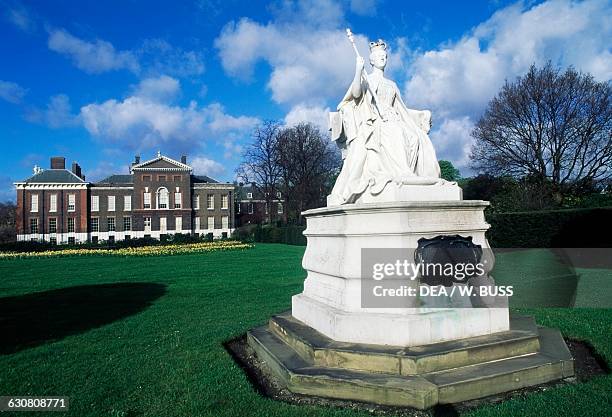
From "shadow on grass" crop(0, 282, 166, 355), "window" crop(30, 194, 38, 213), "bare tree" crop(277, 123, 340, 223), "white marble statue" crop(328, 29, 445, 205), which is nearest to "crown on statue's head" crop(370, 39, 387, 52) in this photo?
"white marble statue" crop(328, 29, 445, 205)

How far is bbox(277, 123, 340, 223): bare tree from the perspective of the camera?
43844mm

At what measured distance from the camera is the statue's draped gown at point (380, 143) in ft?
15.9

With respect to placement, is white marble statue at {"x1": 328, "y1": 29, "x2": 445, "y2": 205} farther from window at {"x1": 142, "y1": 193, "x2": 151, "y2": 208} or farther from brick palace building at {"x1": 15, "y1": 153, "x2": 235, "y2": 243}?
window at {"x1": 142, "y1": 193, "x2": 151, "y2": 208}

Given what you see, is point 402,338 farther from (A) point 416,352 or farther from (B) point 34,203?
(B) point 34,203

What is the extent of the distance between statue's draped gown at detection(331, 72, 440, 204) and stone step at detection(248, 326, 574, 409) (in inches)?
78.2

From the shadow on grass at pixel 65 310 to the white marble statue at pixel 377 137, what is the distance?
4.93 m

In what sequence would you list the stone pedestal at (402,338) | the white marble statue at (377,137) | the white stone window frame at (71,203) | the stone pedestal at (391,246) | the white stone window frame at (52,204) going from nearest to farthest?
1. the stone pedestal at (402,338)
2. the stone pedestal at (391,246)
3. the white marble statue at (377,137)
4. the white stone window frame at (52,204)
5. the white stone window frame at (71,203)

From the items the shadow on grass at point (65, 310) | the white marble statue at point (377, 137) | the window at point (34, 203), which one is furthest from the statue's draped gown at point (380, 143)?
the window at point (34, 203)

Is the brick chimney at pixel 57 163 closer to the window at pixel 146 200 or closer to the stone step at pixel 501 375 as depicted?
the window at pixel 146 200

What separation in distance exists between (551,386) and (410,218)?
6.69 ft

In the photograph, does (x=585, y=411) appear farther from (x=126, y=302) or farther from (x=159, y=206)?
(x=159, y=206)

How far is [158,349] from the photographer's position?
17.9ft

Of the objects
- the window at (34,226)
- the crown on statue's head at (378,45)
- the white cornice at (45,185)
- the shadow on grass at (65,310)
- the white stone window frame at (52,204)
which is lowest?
the shadow on grass at (65,310)

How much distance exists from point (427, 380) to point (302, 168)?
135ft
